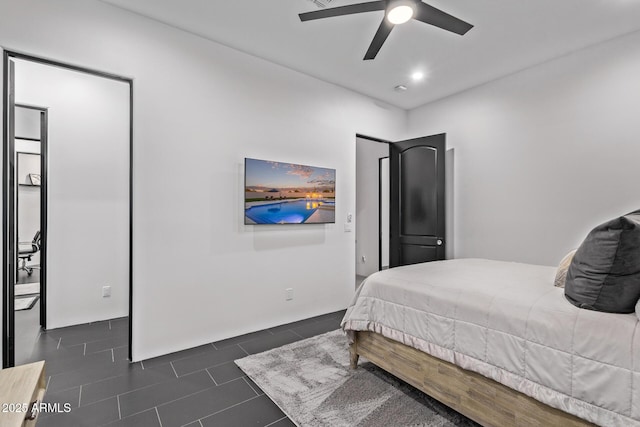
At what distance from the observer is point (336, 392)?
2.08m

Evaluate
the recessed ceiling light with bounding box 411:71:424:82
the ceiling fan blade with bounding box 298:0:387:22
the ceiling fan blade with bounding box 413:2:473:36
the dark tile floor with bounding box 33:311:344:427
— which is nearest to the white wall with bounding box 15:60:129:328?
the dark tile floor with bounding box 33:311:344:427

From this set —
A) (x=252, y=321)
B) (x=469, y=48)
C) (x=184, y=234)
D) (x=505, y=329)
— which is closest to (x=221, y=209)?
(x=184, y=234)

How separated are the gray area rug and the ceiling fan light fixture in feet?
8.24

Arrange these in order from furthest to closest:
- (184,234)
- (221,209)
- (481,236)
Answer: (481,236) < (221,209) < (184,234)

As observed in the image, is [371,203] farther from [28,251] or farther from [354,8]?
[28,251]

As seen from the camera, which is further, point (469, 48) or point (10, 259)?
point (469, 48)

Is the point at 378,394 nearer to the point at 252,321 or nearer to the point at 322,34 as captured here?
the point at 252,321

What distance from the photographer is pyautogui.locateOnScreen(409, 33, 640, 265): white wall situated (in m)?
2.87

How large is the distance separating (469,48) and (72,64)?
350 cm

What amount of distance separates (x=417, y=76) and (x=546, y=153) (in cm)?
168

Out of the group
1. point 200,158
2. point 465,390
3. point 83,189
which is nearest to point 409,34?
point 200,158

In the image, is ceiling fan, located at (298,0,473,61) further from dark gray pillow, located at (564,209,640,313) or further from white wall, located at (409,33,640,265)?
white wall, located at (409,33,640,265)

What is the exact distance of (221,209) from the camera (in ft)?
9.88

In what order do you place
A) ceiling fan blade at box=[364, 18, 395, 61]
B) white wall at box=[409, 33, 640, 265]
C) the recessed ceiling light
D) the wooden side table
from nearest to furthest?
the wooden side table
ceiling fan blade at box=[364, 18, 395, 61]
white wall at box=[409, 33, 640, 265]
the recessed ceiling light
